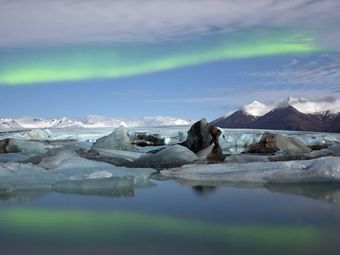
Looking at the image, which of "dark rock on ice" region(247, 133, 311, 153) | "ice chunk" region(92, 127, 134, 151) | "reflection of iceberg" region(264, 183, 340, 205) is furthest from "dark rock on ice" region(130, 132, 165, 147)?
"reflection of iceberg" region(264, 183, 340, 205)

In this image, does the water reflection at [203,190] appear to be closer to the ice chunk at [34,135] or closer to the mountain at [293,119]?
the ice chunk at [34,135]

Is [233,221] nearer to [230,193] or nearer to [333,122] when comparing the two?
[230,193]

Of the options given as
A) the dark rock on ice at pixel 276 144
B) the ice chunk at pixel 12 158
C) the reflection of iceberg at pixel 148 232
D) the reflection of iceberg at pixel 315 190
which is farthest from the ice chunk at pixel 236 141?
the reflection of iceberg at pixel 148 232

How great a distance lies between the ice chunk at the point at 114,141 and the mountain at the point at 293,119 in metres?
60.3

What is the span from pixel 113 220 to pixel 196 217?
2.09ft

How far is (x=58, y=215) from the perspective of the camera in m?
3.72

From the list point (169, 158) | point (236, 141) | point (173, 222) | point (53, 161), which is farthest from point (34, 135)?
point (173, 222)

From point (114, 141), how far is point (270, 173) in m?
7.73

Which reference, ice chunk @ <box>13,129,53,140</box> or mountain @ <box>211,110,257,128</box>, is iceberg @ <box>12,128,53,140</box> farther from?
mountain @ <box>211,110,257,128</box>

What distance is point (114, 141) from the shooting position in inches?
524

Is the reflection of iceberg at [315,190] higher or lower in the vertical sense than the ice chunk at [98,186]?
lower

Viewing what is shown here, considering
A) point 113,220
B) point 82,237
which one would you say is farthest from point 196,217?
point 82,237

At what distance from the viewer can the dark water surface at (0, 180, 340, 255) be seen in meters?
2.68

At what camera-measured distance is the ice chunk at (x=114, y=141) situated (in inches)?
516
